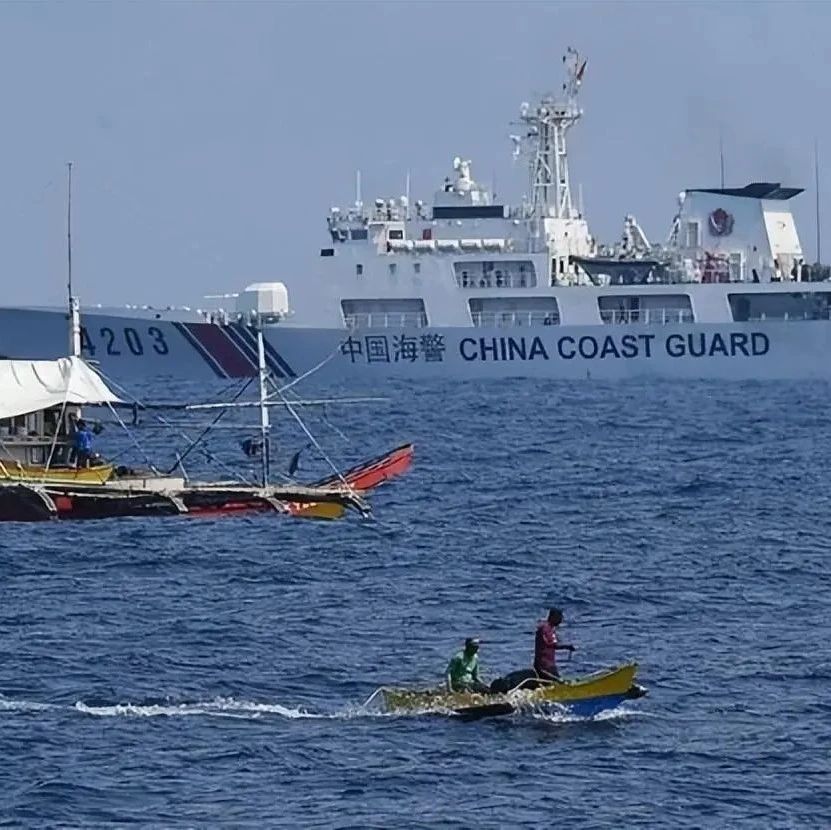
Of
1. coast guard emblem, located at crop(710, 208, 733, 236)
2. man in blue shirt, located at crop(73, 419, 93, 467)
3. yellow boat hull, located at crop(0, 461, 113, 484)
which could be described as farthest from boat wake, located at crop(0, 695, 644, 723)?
coast guard emblem, located at crop(710, 208, 733, 236)

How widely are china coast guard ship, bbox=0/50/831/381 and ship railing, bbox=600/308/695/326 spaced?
0.26ft

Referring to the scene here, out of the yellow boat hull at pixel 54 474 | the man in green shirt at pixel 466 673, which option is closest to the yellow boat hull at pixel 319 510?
the yellow boat hull at pixel 54 474

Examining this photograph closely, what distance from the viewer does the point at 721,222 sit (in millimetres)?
103125

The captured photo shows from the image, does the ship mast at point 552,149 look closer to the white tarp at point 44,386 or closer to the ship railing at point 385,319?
the ship railing at point 385,319

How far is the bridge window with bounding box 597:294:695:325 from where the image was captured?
9500cm

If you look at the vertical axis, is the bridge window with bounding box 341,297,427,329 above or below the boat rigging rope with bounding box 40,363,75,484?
above

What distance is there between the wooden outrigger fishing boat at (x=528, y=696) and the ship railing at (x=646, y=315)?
67.8m

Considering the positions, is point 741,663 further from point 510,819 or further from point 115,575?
point 115,575

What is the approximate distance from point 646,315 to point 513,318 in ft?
18.9

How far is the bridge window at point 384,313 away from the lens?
317 feet

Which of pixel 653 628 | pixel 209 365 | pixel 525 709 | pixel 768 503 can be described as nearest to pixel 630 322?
pixel 209 365

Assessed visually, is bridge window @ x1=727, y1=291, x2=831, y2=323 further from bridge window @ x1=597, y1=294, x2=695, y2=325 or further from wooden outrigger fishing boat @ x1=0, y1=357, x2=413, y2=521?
wooden outrigger fishing boat @ x1=0, y1=357, x2=413, y2=521

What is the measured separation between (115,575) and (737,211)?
68251mm

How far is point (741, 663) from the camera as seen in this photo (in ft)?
101
